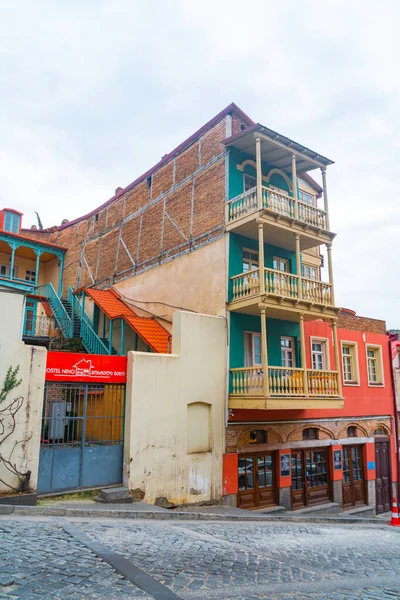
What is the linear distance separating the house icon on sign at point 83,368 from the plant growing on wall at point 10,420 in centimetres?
156

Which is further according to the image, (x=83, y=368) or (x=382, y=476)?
(x=382, y=476)

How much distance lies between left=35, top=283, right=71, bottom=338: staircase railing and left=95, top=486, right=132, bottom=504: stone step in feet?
27.4

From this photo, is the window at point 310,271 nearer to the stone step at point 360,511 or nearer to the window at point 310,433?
the window at point 310,433

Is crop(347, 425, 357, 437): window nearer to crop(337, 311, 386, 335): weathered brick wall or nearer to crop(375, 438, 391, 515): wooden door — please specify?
crop(375, 438, 391, 515): wooden door

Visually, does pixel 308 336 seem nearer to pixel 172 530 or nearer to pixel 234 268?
pixel 234 268

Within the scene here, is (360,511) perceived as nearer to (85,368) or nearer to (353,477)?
(353,477)

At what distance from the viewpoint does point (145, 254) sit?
1944 centimetres

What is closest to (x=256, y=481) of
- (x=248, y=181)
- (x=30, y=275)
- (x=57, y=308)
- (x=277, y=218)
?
(x=277, y=218)

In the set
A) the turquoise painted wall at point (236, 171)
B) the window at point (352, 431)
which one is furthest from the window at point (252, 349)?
the window at point (352, 431)

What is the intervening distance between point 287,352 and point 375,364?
6232 mm

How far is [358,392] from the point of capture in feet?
62.0

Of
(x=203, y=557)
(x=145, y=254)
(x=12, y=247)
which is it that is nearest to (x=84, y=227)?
(x=12, y=247)

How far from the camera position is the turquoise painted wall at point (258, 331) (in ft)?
48.5

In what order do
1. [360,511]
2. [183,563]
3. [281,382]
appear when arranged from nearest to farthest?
[183,563]
[281,382]
[360,511]
